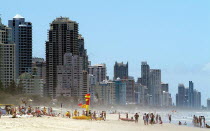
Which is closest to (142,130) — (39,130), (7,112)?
(39,130)

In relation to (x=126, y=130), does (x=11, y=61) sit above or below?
above

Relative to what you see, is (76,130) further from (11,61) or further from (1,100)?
(11,61)

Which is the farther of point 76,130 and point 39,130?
point 76,130

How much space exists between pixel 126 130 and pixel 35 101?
389ft

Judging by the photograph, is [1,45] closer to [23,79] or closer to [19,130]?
A: [23,79]

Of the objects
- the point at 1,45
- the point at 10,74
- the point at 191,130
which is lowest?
the point at 191,130

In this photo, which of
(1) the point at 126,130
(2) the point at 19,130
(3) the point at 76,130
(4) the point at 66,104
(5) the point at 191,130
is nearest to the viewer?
(2) the point at 19,130

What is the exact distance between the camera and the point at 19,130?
35219mm

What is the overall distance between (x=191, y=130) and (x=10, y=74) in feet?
482

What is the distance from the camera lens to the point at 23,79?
199 m

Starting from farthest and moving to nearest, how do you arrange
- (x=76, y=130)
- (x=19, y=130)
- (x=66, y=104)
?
(x=66, y=104) < (x=76, y=130) < (x=19, y=130)

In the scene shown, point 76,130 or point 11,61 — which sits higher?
point 11,61

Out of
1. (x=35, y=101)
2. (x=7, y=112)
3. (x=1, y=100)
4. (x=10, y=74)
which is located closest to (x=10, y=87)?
(x=35, y=101)

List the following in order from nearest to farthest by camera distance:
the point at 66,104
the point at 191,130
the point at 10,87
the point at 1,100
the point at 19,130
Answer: the point at 19,130 < the point at 191,130 < the point at 1,100 < the point at 10,87 < the point at 66,104
